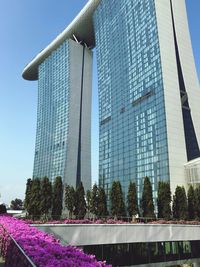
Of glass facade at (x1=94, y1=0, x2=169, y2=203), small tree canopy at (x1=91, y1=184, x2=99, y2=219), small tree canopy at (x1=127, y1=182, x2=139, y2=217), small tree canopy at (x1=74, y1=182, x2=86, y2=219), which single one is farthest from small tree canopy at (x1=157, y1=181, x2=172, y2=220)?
glass facade at (x1=94, y1=0, x2=169, y2=203)

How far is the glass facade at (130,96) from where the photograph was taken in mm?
61531

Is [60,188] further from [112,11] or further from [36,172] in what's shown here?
[36,172]

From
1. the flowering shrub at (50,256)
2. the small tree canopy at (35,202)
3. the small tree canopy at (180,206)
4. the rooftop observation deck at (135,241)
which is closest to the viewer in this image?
the flowering shrub at (50,256)

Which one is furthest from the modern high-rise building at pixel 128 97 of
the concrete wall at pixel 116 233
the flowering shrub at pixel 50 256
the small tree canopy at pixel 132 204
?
the flowering shrub at pixel 50 256

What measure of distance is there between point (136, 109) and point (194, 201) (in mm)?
32932

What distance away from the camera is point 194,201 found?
40969 mm

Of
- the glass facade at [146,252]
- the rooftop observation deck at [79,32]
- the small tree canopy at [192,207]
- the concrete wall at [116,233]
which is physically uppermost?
the rooftop observation deck at [79,32]

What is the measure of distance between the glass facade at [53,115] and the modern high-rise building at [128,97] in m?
0.40

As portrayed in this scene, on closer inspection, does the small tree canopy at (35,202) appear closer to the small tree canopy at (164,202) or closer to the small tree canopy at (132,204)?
the small tree canopy at (132,204)

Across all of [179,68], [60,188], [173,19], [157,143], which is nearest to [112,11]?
[173,19]

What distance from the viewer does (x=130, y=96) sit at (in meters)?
74.1

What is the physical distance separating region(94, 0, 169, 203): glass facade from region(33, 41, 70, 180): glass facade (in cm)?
2107

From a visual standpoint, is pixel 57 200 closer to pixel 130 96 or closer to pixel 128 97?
pixel 130 96

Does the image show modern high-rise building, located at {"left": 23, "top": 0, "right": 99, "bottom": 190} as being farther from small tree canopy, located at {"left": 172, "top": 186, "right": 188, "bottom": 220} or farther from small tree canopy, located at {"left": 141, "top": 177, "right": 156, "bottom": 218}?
small tree canopy, located at {"left": 172, "top": 186, "right": 188, "bottom": 220}
